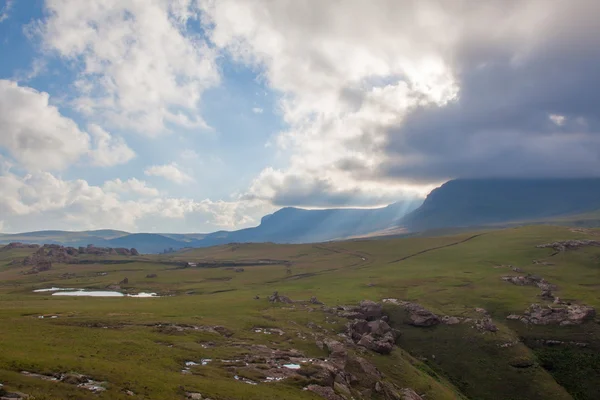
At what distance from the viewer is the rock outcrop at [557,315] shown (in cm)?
11194

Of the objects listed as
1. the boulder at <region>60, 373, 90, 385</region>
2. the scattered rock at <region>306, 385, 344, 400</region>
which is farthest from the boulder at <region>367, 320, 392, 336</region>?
the boulder at <region>60, 373, 90, 385</region>

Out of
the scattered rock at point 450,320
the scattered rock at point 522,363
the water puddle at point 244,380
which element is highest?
the water puddle at point 244,380

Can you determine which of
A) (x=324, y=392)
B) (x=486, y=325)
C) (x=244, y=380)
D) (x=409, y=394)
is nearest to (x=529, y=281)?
(x=486, y=325)

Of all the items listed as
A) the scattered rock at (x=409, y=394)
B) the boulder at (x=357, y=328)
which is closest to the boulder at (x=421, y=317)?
the boulder at (x=357, y=328)

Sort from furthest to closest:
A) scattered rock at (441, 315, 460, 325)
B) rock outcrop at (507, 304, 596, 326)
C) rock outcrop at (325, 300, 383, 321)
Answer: rock outcrop at (325, 300, 383, 321) < scattered rock at (441, 315, 460, 325) < rock outcrop at (507, 304, 596, 326)

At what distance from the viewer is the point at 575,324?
110 m

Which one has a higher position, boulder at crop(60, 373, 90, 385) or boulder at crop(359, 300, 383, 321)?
boulder at crop(60, 373, 90, 385)

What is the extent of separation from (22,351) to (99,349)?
1096 cm

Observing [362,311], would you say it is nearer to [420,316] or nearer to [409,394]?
[420,316]

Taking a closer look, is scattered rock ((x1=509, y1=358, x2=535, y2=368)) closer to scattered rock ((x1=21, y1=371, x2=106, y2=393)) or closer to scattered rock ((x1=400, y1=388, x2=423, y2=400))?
scattered rock ((x1=400, y1=388, x2=423, y2=400))

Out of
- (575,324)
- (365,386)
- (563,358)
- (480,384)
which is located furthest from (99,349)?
(575,324)

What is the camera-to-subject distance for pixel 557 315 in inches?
4537

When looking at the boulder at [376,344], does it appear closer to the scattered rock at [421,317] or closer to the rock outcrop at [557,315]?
the scattered rock at [421,317]

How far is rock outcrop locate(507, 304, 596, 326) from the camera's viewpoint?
112 m
